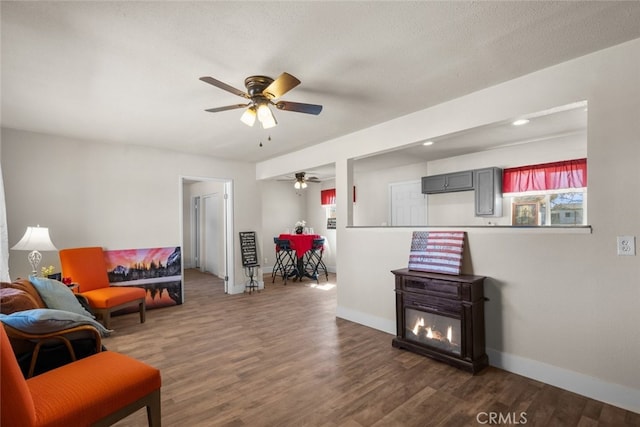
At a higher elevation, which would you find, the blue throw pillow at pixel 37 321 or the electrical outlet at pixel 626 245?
the electrical outlet at pixel 626 245

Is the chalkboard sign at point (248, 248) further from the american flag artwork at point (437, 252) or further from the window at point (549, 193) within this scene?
the window at point (549, 193)

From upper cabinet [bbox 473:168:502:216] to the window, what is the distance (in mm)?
136

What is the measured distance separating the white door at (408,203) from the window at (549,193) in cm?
153

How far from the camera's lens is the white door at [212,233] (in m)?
7.23

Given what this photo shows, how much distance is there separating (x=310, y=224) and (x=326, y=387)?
6.22m

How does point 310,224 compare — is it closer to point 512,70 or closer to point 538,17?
point 512,70

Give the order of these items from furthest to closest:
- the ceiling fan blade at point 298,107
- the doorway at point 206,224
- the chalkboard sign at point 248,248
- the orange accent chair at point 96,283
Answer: the doorway at point 206,224, the chalkboard sign at point 248,248, the orange accent chair at point 96,283, the ceiling fan blade at point 298,107

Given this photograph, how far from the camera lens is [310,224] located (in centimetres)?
852

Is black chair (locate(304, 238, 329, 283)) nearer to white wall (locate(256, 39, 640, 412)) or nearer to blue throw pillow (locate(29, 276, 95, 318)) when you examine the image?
white wall (locate(256, 39, 640, 412))

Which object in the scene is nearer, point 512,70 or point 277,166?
point 512,70

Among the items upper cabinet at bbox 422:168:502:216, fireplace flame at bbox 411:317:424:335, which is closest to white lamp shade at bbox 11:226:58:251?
fireplace flame at bbox 411:317:424:335

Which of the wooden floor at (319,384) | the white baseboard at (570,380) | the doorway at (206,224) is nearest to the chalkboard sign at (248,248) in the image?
the doorway at (206,224)

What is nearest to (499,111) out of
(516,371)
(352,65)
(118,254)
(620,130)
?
(620,130)

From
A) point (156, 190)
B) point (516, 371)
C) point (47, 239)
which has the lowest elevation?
point (516, 371)
